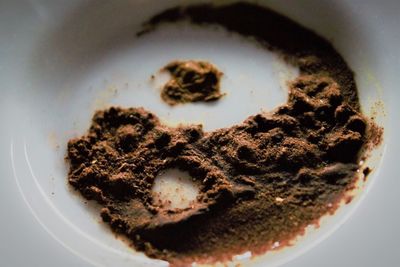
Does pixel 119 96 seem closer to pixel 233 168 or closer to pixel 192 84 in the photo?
pixel 192 84

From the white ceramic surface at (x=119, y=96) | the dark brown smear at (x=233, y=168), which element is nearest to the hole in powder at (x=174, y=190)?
the dark brown smear at (x=233, y=168)

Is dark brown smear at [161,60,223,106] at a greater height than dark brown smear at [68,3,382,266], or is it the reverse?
dark brown smear at [161,60,223,106]

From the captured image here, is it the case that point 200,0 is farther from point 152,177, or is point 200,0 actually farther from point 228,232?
point 228,232

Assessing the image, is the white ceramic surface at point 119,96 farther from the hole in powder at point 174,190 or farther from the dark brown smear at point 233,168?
the hole in powder at point 174,190

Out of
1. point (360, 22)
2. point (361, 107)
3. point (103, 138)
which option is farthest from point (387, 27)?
point (103, 138)

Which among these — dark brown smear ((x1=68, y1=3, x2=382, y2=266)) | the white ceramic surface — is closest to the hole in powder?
dark brown smear ((x1=68, y1=3, x2=382, y2=266))

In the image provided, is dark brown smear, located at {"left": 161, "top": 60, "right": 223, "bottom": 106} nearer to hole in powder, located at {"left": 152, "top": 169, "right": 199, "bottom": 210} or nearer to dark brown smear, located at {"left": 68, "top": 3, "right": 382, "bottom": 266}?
dark brown smear, located at {"left": 68, "top": 3, "right": 382, "bottom": 266}

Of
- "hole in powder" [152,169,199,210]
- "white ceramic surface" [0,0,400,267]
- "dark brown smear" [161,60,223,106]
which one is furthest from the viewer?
"dark brown smear" [161,60,223,106]
